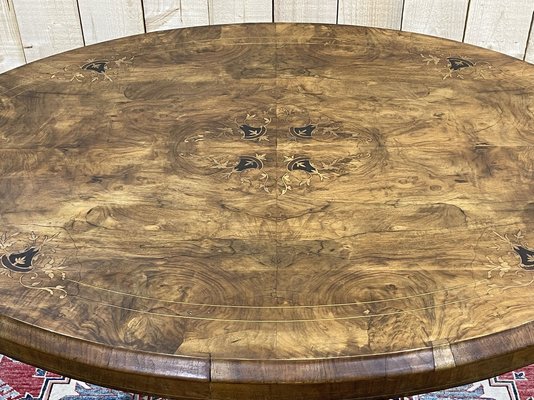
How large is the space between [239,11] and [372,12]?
0.97 ft

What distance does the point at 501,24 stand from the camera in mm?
1664

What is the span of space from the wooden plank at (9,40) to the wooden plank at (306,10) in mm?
590

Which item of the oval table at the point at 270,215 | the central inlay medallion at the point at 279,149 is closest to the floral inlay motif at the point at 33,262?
the oval table at the point at 270,215

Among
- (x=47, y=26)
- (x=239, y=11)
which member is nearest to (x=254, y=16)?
(x=239, y=11)

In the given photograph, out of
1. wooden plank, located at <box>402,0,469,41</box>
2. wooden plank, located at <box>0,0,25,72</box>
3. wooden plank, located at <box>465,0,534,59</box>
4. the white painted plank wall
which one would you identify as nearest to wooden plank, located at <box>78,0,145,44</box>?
the white painted plank wall

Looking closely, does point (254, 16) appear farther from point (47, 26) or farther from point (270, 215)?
point (270, 215)

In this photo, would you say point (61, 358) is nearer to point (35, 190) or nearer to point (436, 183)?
point (35, 190)

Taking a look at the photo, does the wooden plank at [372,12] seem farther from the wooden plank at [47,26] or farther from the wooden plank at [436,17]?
the wooden plank at [47,26]

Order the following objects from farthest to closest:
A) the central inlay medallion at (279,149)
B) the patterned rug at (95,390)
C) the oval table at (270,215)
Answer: the patterned rug at (95,390) → the central inlay medallion at (279,149) → the oval table at (270,215)

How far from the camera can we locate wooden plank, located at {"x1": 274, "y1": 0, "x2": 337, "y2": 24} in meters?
1.63

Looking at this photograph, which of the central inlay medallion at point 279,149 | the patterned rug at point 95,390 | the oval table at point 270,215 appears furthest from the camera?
the patterned rug at point 95,390

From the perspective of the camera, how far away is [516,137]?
3.16 ft

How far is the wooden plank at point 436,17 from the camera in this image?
5.36 ft

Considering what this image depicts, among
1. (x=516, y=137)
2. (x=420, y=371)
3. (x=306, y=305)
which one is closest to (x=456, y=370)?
(x=420, y=371)
